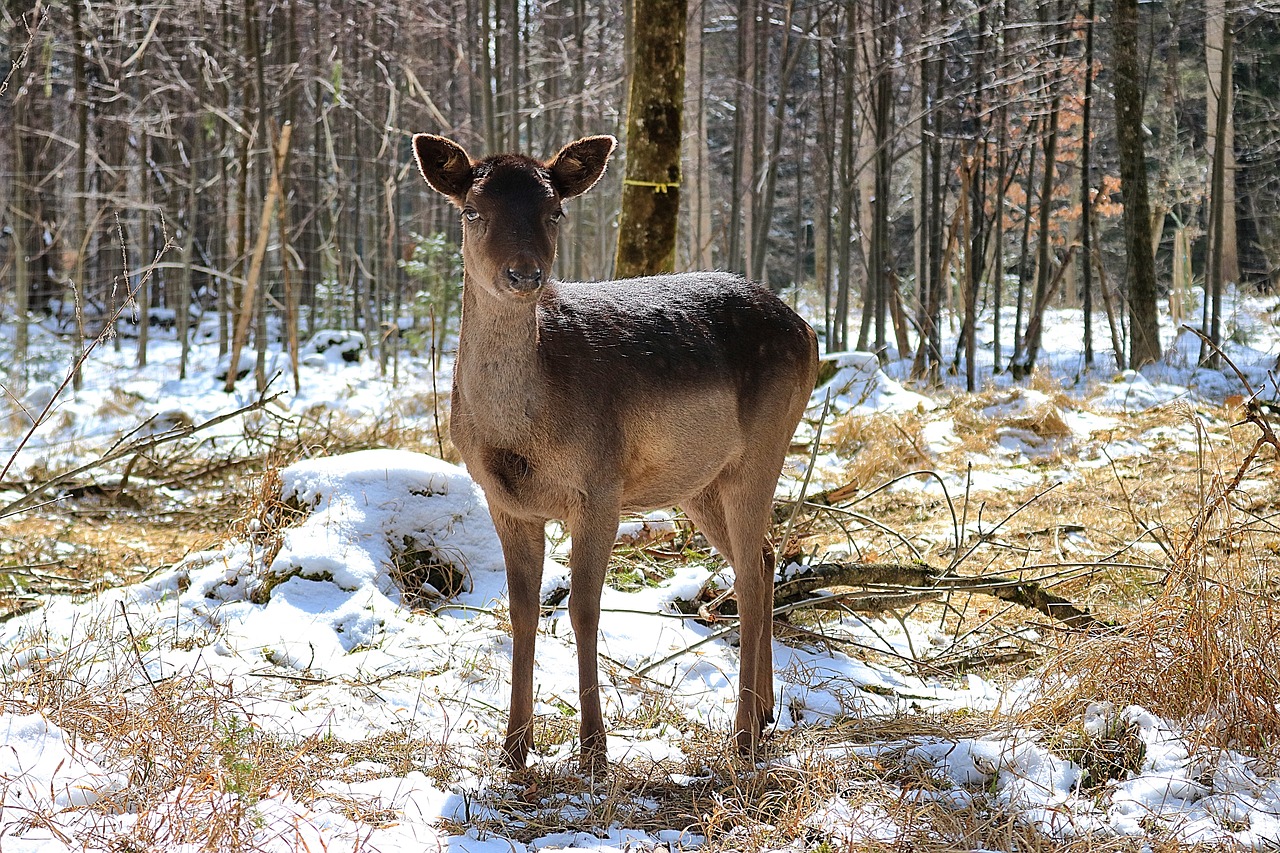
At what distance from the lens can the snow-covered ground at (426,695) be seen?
3.21 meters

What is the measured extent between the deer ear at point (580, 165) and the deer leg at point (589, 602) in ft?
4.06

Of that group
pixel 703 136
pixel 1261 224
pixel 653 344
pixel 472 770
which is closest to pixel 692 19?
pixel 703 136

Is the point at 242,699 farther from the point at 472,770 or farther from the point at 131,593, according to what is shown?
the point at 131,593

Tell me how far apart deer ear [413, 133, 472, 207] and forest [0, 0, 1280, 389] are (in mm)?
4902

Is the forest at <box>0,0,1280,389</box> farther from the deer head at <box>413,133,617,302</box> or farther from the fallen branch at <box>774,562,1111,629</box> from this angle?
the deer head at <box>413,133,617,302</box>

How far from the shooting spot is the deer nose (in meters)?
3.52

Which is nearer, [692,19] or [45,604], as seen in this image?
[45,604]

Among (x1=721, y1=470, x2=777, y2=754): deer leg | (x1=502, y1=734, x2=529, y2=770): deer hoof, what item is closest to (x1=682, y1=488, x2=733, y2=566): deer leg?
(x1=721, y1=470, x2=777, y2=754): deer leg

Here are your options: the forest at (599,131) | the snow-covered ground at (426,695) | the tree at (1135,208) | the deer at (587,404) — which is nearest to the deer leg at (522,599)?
the deer at (587,404)

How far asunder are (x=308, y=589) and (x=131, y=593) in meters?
0.98

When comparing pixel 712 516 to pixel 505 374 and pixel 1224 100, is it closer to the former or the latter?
pixel 505 374

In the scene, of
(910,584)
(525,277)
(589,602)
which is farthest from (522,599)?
(910,584)

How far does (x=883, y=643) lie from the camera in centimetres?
549

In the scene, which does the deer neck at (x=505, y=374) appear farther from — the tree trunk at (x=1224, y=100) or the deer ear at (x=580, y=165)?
the tree trunk at (x=1224, y=100)
